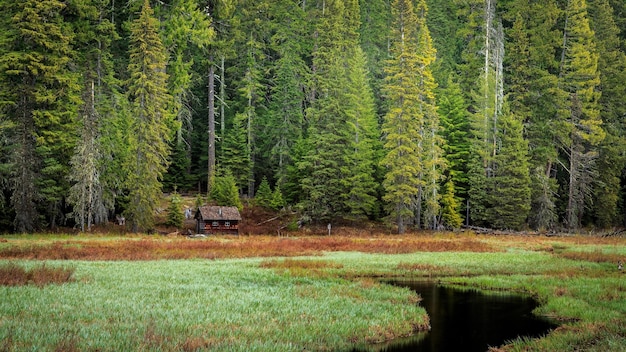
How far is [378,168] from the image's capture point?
173ft

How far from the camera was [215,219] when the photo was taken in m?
45.3

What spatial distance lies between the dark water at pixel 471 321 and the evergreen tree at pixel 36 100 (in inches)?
1217

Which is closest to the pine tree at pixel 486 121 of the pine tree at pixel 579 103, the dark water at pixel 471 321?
the pine tree at pixel 579 103

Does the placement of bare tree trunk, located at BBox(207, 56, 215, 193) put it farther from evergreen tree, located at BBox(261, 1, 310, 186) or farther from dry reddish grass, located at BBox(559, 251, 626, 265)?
dry reddish grass, located at BBox(559, 251, 626, 265)

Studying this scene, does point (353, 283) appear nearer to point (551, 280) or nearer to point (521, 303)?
point (521, 303)

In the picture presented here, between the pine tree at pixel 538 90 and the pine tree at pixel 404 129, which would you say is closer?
the pine tree at pixel 404 129

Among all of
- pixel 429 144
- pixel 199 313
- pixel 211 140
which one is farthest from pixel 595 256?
pixel 211 140

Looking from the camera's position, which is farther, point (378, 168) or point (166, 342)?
point (378, 168)

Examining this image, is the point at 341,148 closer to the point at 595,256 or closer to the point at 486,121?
the point at 486,121

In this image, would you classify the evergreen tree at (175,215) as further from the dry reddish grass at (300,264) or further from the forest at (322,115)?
the dry reddish grass at (300,264)

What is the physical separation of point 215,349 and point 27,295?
278 inches

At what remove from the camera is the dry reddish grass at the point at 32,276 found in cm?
1628

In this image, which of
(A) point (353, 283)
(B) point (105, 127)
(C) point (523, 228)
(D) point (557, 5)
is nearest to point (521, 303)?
(A) point (353, 283)

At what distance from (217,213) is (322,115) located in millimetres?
14030
